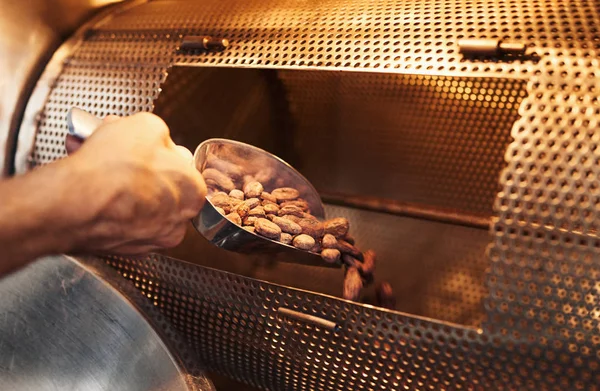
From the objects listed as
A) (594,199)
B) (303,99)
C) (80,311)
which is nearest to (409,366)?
(594,199)

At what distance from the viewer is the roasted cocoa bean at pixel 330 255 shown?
2.70 feet

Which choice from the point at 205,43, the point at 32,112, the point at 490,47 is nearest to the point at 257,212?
the point at 205,43

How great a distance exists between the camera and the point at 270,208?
0.83m

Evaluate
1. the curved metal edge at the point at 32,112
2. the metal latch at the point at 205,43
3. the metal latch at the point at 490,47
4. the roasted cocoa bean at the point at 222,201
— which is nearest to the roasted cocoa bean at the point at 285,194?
the roasted cocoa bean at the point at 222,201

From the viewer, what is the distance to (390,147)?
127 centimetres

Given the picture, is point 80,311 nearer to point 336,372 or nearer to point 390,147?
point 336,372

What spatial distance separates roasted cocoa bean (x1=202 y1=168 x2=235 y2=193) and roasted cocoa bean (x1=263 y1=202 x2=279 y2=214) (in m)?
0.06

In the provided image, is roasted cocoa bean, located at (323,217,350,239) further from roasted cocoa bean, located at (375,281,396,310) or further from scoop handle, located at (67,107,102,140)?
scoop handle, located at (67,107,102,140)

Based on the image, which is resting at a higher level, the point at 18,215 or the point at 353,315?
the point at 18,215

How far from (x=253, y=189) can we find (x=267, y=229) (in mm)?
95

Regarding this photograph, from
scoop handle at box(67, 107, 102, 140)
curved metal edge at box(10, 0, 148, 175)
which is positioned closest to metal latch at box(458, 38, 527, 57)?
scoop handle at box(67, 107, 102, 140)

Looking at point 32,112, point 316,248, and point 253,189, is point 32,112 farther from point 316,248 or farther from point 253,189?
point 316,248

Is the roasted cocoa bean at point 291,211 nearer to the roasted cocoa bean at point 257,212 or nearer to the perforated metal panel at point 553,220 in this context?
the roasted cocoa bean at point 257,212

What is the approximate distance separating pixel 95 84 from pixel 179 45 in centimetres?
18
